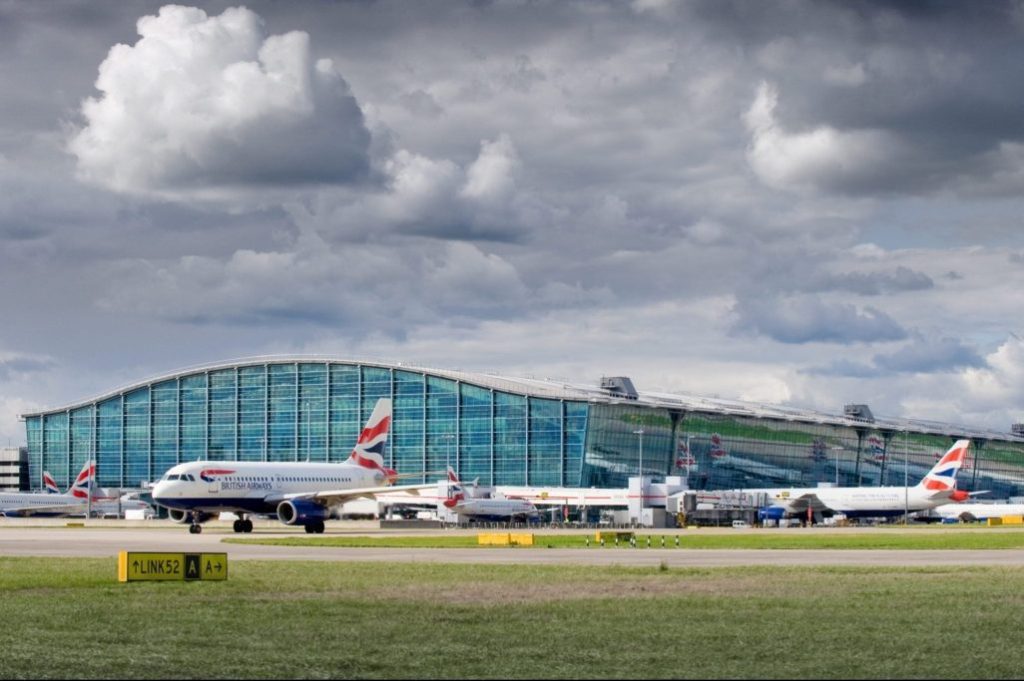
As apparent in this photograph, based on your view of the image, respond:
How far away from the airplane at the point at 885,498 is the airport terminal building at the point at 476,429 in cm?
3381

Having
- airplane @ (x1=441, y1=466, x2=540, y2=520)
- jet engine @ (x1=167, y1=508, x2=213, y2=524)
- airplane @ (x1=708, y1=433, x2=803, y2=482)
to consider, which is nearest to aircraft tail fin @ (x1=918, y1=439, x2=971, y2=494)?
airplane @ (x1=441, y1=466, x2=540, y2=520)

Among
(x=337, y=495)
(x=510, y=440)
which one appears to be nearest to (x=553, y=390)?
(x=510, y=440)

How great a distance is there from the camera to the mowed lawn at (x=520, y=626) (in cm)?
1856

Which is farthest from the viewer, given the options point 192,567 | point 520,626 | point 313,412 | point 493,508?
point 313,412

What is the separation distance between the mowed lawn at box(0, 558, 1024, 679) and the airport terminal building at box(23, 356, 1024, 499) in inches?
5276

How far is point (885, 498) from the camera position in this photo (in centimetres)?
13575

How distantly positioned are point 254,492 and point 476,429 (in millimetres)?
87232

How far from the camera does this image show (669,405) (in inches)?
6969

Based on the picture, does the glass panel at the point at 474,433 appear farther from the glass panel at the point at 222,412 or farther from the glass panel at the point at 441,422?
the glass panel at the point at 222,412

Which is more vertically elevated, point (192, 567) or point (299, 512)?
point (192, 567)

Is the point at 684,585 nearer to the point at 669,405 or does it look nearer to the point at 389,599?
the point at 389,599

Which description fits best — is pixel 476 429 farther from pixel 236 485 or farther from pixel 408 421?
pixel 236 485

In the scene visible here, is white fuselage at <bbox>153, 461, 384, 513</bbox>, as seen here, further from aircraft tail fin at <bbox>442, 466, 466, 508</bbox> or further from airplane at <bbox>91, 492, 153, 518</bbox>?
airplane at <bbox>91, 492, 153, 518</bbox>

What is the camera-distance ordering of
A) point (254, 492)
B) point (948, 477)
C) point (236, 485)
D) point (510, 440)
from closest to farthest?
point (236, 485) → point (254, 492) → point (948, 477) → point (510, 440)
